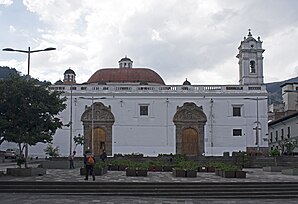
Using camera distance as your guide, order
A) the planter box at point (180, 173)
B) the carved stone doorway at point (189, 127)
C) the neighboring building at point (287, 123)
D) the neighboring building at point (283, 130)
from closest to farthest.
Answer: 1. the planter box at point (180, 173)
2. the carved stone doorway at point (189, 127)
3. the neighboring building at point (283, 130)
4. the neighboring building at point (287, 123)

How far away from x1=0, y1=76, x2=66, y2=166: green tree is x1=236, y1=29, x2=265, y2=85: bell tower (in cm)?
3875

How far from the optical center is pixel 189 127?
59656 mm

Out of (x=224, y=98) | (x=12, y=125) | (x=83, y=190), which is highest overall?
(x=224, y=98)

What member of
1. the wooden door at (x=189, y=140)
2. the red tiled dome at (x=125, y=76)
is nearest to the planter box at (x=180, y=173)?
the wooden door at (x=189, y=140)

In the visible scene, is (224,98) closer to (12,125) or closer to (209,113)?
(209,113)

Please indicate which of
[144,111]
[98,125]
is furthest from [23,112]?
[144,111]

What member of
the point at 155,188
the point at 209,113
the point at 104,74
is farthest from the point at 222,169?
the point at 104,74

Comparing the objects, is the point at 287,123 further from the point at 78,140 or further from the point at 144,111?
the point at 78,140

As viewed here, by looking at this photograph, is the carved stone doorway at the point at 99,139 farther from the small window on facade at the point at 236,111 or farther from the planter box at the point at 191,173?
the planter box at the point at 191,173

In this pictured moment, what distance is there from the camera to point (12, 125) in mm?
27172

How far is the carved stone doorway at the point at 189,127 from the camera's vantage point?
59531mm

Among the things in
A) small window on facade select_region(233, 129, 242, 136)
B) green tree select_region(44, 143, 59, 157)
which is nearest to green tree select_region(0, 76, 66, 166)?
green tree select_region(44, 143, 59, 157)

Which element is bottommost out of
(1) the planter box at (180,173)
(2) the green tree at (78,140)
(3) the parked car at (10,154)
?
(1) the planter box at (180,173)

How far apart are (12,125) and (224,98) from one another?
3676 cm
